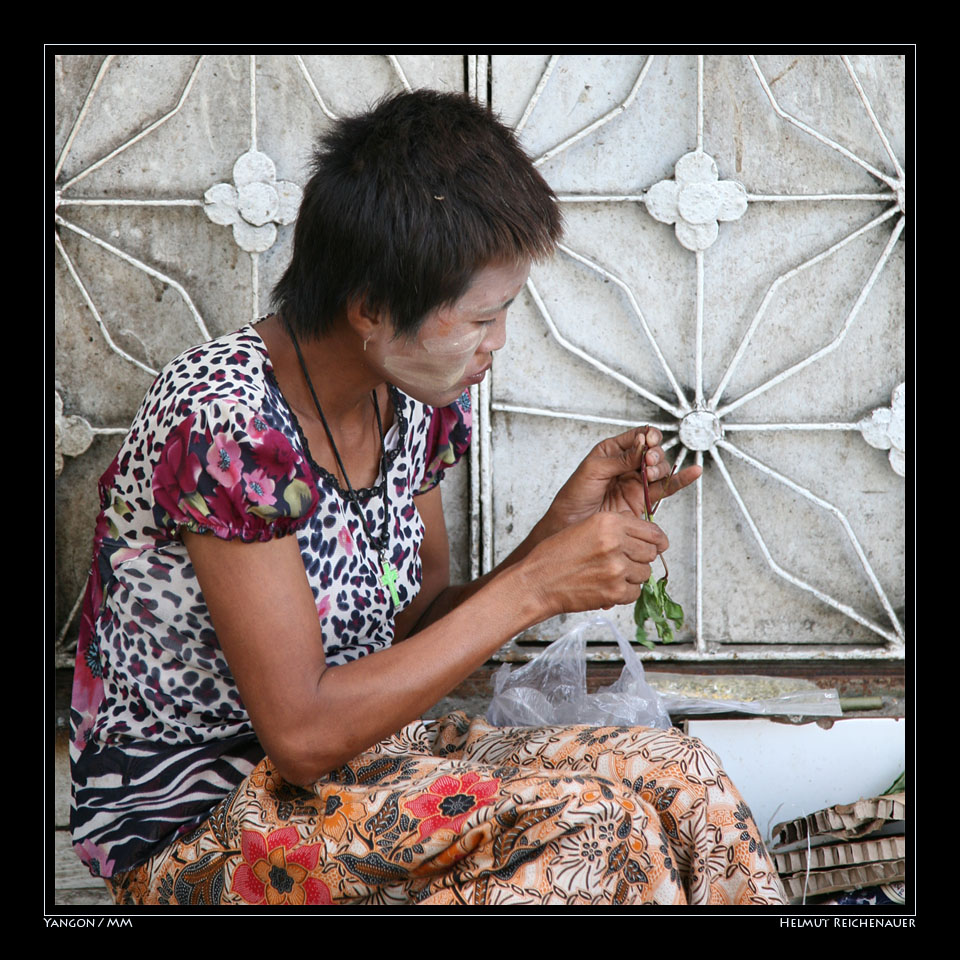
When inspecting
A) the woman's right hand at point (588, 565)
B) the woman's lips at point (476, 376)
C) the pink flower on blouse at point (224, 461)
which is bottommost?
the woman's right hand at point (588, 565)

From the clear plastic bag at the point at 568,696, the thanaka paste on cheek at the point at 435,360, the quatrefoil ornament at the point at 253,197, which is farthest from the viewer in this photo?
the quatrefoil ornament at the point at 253,197

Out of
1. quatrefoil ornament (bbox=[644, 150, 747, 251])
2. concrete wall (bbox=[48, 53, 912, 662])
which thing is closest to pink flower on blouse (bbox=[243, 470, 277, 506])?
concrete wall (bbox=[48, 53, 912, 662])

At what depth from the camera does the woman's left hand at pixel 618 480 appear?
1.73 metres

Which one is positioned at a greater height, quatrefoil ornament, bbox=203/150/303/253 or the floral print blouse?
quatrefoil ornament, bbox=203/150/303/253

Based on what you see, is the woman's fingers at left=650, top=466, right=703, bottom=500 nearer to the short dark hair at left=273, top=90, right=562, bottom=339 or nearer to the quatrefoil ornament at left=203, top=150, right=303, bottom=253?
the short dark hair at left=273, top=90, right=562, bottom=339

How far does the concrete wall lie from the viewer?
228cm

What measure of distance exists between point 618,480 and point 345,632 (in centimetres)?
61

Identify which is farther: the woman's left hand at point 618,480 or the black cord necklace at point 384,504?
the woman's left hand at point 618,480

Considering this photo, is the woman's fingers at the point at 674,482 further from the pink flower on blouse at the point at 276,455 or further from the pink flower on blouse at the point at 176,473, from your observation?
the pink flower on blouse at the point at 176,473

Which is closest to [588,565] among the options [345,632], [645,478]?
[645,478]

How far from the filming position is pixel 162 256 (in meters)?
2.31

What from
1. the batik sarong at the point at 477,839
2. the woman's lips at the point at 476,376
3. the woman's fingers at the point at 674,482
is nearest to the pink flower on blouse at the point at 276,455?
the woman's lips at the point at 476,376

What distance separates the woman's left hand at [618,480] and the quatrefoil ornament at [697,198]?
2.52ft

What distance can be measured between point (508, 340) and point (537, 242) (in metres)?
0.90
